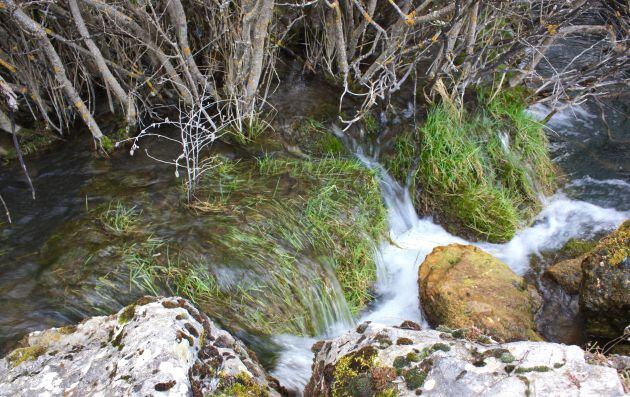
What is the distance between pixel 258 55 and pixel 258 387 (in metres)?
3.24

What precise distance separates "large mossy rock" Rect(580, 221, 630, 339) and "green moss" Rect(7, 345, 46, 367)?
4052mm

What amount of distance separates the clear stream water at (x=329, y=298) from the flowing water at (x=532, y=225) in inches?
0.4

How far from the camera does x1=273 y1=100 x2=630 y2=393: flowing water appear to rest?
479 cm

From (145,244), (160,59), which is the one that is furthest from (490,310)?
(160,59)

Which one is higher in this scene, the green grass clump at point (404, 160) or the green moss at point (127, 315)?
the green moss at point (127, 315)

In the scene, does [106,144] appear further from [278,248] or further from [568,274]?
[568,274]

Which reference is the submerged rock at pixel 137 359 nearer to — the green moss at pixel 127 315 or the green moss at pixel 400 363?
the green moss at pixel 127 315

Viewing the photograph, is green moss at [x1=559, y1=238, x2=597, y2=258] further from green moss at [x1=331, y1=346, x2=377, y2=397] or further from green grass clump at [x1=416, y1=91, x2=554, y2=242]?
green moss at [x1=331, y1=346, x2=377, y2=397]

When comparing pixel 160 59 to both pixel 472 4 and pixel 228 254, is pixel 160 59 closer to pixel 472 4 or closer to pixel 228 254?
pixel 228 254

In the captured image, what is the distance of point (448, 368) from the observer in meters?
2.54

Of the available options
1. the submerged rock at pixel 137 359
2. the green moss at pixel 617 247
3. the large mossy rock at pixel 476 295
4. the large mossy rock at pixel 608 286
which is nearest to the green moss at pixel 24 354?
the submerged rock at pixel 137 359

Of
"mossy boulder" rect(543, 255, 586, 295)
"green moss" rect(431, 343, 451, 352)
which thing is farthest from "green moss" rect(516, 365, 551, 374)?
"mossy boulder" rect(543, 255, 586, 295)

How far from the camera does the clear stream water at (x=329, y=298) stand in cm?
383

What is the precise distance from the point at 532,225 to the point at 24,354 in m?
5.12
